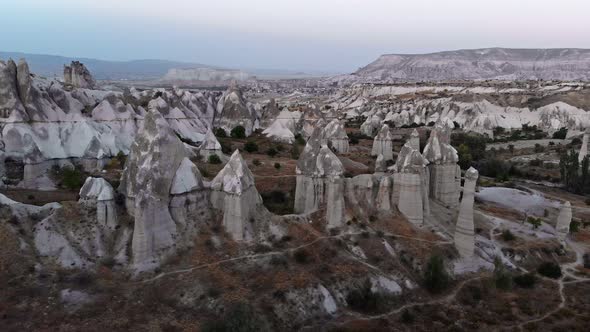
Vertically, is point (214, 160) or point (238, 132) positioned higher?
point (238, 132)

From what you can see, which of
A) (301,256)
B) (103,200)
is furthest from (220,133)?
(301,256)

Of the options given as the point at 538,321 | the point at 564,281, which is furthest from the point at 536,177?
the point at 538,321

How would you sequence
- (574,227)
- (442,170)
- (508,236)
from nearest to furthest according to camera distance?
(508,236), (442,170), (574,227)

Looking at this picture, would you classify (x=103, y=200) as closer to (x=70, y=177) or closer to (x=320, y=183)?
(x=70, y=177)

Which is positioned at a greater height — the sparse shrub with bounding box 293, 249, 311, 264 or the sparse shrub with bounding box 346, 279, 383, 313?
the sparse shrub with bounding box 293, 249, 311, 264

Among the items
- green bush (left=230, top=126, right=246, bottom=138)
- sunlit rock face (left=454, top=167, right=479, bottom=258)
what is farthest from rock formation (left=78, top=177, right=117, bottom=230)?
green bush (left=230, top=126, right=246, bottom=138)

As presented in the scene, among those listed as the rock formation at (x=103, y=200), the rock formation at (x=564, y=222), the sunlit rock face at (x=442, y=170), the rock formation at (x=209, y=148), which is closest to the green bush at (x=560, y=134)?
the rock formation at (x=564, y=222)

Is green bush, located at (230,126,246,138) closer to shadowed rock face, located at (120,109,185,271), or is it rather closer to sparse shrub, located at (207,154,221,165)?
sparse shrub, located at (207,154,221,165)
